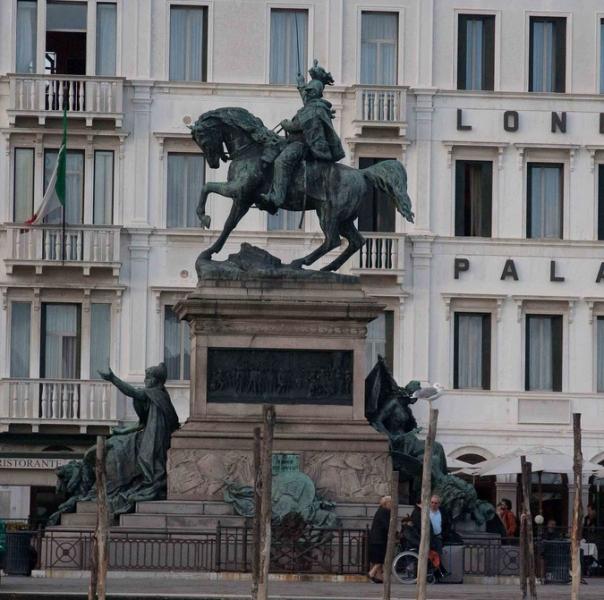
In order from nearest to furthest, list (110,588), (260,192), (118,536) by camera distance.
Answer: (110,588), (118,536), (260,192)

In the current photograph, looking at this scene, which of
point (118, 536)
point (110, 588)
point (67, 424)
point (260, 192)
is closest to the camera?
point (110, 588)

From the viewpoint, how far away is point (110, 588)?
124ft

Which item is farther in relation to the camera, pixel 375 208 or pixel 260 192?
pixel 375 208

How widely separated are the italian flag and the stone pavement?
26.3 metres

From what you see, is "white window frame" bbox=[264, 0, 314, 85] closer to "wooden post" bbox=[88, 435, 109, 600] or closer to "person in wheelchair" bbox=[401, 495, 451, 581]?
"person in wheelchair" bbox=[401, 495, 451, 581]

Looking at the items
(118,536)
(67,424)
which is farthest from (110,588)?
(67,424)

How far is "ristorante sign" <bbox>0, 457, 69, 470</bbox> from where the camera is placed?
221ft

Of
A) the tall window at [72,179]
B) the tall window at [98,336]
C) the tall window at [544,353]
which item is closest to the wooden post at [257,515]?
the tall window at [98,336]

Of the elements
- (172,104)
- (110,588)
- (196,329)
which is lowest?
(110,588)

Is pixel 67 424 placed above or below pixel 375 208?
below

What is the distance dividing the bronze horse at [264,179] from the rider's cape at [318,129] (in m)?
0.32

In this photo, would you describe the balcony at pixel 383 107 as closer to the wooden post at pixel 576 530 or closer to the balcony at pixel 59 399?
the balcony at pixel 59 399

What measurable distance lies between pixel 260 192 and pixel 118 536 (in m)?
6.63

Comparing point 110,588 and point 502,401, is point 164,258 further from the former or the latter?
point 110,588
